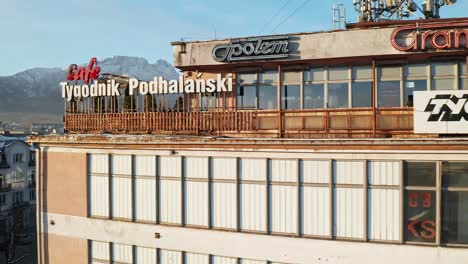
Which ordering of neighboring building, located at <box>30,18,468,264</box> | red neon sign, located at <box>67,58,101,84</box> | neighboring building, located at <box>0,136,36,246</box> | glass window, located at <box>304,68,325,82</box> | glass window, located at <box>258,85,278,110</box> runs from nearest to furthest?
neighboring building, located at <box>30,18,468,264</box>, glass window, located at <box>304,68,325,82</box>, glass window, located at <box>258,85,278,110</box>, red neon sign, located at <box>67,58,101,84</box>, neighboring building, located at <box>0,136,36,246</box>

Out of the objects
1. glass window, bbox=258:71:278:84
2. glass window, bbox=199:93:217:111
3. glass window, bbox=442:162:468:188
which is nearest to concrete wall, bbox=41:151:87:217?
glass window, bbox=199:93:217:111

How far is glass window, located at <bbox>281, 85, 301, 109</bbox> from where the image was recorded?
67.4 ft

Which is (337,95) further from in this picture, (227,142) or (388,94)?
(227,142)

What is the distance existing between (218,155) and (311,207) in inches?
180

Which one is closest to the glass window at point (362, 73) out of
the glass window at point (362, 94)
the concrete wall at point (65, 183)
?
the glass window at point (362, 94)

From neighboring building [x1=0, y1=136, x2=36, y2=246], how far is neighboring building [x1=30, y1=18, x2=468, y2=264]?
42548 mm

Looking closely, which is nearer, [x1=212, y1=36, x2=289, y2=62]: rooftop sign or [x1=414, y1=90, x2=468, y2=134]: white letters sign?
[x1=414, y1=90, x2=468, y2=134]: white letters sign

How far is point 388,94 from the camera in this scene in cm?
1931

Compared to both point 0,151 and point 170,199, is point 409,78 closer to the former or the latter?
point 170,199

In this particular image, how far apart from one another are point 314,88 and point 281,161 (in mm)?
5735

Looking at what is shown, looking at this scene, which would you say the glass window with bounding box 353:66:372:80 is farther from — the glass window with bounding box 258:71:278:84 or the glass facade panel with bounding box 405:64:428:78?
the glass window with bounding box 258:71:278:84

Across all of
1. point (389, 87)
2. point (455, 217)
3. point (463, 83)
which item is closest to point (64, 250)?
point (455, 217)

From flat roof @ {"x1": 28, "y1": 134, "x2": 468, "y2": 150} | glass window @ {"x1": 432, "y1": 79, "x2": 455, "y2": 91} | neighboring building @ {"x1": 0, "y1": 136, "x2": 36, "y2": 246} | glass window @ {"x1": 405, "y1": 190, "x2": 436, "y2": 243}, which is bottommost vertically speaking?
neighboring building @ {"x1": 0, "y1": 136, "x2": 36, "y2": 246}

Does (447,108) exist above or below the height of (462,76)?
below
